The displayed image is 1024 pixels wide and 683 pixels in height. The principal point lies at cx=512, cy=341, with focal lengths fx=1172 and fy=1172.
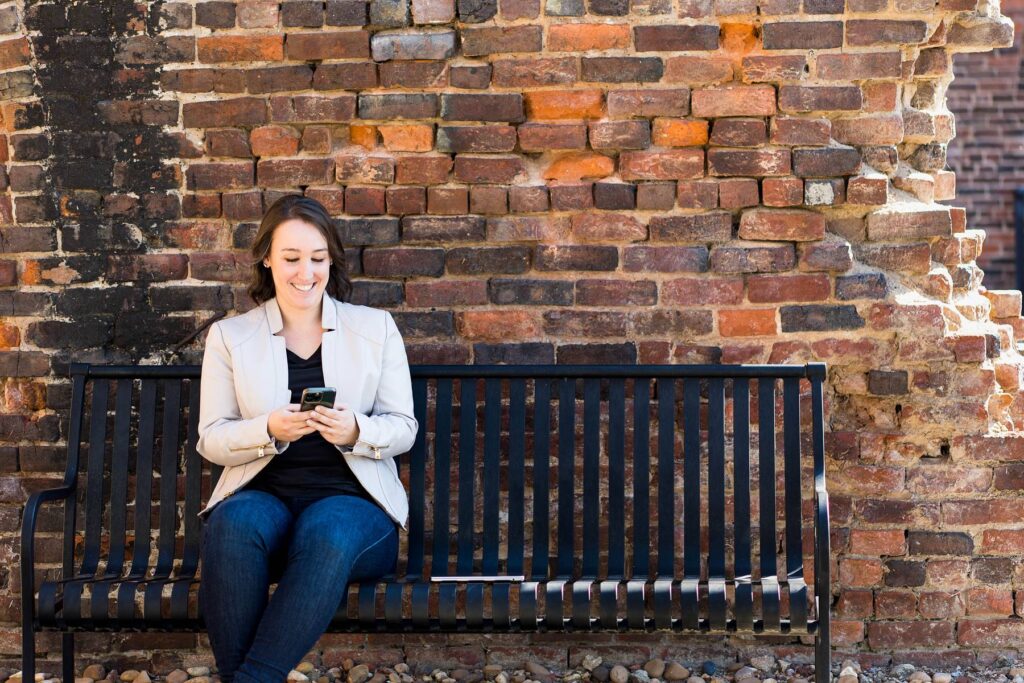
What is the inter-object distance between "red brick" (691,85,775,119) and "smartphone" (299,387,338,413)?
1.54 metres

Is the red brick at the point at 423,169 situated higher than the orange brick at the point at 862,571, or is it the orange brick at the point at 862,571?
the red brick at the point at 423,169

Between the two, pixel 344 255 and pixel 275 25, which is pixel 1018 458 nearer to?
pixel 344 255

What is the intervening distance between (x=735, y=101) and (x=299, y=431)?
5.85ft

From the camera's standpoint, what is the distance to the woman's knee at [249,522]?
3205 millimetres

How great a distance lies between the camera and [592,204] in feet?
12.9

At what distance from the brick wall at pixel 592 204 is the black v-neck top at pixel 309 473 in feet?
2.02

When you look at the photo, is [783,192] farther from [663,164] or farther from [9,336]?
[9,336]

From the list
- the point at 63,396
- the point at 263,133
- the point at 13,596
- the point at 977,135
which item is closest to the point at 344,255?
the point at 263,133

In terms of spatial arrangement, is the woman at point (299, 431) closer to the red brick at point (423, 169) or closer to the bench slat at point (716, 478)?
the red brick at point (423, 169)

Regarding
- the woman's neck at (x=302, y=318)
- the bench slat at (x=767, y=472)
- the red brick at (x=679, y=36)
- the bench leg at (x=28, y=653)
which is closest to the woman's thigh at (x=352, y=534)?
the woman's neck at (x=302, y=318)

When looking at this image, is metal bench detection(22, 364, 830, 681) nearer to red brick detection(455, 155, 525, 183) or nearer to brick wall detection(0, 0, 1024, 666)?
brick wall detection(0, 0, 1024, 666)

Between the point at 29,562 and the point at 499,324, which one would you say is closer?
the point at 29,562

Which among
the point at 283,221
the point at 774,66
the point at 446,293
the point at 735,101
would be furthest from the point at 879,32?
the point at 283,221

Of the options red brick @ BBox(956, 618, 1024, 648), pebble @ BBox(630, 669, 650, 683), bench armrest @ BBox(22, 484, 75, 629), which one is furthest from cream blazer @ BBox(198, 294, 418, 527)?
red brick @ BBox(956, 618, 1024, 648)
